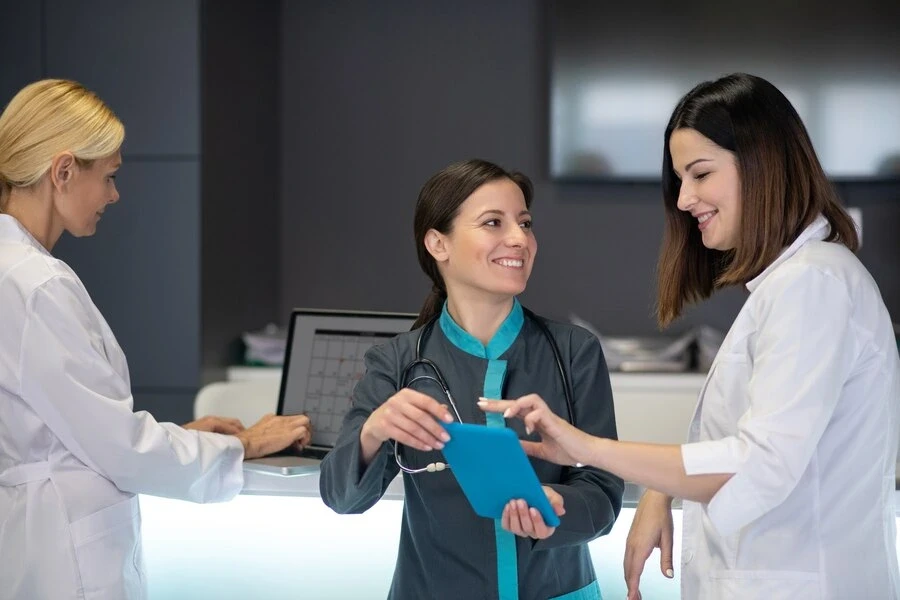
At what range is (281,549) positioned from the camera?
2008 mm

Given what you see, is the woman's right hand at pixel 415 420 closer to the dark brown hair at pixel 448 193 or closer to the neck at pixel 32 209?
the dark brown hair at pixel 448 193

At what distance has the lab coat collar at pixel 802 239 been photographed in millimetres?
1459

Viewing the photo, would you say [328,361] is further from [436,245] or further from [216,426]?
[436,245]

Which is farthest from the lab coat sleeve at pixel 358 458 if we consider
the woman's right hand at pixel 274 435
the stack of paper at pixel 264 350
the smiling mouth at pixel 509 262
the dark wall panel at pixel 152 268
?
the stack of paper at pixel 264 350

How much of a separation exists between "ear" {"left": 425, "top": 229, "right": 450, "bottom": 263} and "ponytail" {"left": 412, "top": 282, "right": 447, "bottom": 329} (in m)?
0.08

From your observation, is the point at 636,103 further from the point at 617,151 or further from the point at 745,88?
the point at 745,88

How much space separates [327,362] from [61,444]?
22.7 inches

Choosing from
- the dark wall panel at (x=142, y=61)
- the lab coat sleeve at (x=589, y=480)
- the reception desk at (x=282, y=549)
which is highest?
the dark wall panel at (x=142, y=61)

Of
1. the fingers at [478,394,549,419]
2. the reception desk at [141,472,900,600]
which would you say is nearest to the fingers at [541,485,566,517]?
the fingers at [478,394,549,419]

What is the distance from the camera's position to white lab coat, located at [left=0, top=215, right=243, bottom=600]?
1704 mm

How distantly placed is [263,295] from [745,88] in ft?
9.22

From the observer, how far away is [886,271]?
394cm

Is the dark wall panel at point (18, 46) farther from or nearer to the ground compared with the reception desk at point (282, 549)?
farther from the ground

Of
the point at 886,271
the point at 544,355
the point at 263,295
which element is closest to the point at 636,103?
the point at 886,271
